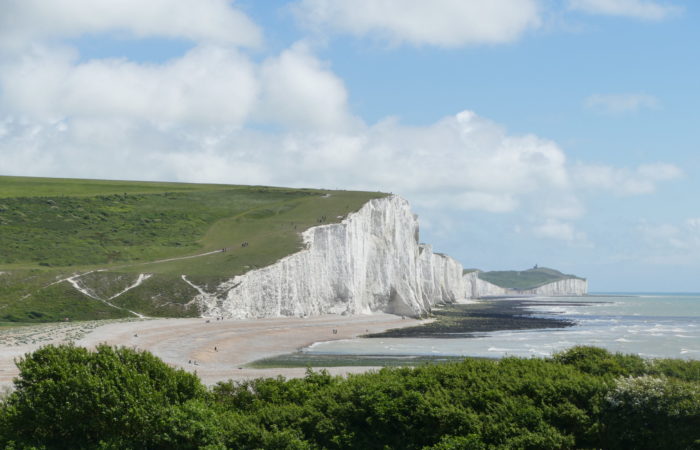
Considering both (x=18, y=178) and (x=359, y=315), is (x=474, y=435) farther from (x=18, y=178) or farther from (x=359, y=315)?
(x=18, y=178)

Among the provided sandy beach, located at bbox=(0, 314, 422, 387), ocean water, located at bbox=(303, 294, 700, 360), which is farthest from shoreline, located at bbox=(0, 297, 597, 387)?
ocean water, located at bbox=(303, 294, 700, 360)

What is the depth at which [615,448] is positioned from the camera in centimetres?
1588

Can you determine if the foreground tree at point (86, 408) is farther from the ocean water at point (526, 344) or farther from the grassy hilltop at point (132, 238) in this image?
the grassy hilltop at point (132, 238)

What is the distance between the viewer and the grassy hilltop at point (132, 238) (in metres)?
68.8

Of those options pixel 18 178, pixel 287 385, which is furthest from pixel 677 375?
pixel 18 178

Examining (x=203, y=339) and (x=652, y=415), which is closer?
(x=652, y=415)

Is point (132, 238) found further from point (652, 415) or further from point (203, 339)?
point (652, 415)

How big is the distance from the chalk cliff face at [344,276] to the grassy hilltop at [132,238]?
7.52 ft

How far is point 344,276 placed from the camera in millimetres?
86938

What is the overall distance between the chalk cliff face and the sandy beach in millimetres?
4744

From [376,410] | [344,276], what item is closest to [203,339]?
[344,276]

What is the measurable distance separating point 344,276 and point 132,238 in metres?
34.9

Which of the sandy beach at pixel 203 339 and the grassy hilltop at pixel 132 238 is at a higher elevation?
the grassy hilltop at pixel 132 238

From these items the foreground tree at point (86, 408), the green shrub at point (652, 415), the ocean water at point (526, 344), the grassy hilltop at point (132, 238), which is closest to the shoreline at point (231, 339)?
the ocean water at point (526, 344)
